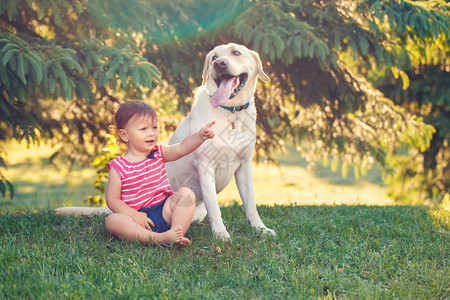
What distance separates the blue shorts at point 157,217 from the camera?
3.05 m

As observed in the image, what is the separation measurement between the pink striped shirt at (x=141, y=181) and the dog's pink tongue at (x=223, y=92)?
59 cm

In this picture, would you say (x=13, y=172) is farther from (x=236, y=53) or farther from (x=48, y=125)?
(x=236, y=53)

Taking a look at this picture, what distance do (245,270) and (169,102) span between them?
3341 mm

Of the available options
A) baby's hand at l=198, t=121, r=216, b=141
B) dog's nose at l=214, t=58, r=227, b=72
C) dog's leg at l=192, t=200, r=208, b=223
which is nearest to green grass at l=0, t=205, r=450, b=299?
dog's leg at l=192, t=200, r=208, b=223

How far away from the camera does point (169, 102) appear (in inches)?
218

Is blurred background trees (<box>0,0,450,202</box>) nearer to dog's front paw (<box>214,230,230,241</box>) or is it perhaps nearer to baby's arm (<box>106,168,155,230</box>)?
baby's arm (<box>106,168,155,230</box>)

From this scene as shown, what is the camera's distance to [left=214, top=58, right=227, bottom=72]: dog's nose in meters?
3.16

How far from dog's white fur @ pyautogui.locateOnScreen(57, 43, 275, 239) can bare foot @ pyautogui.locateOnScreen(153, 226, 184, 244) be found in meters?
0.40

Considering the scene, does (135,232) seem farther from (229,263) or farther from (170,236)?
(229,263)

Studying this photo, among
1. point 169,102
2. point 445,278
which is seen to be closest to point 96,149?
point 169,102

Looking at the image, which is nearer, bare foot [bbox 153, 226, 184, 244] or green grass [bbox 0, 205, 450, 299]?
green grass [bbox 0, 205, 450, 299]

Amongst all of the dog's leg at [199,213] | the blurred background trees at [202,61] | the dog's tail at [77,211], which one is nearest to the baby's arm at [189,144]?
the dog's leg at [199,213]

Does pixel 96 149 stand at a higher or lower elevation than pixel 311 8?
lower

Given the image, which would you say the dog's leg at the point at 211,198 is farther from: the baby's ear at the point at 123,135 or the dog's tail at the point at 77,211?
the dog's tail at the point at 77,211
